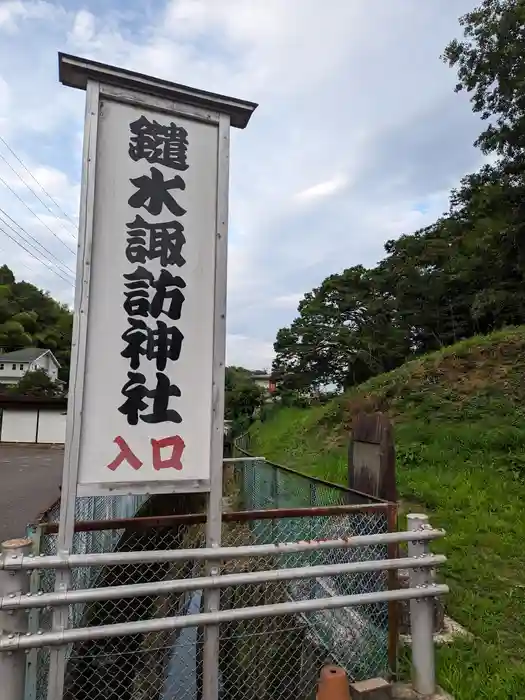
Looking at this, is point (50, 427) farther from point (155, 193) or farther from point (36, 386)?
point (155, 193)

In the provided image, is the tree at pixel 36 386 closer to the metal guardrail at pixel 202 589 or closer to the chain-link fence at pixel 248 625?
the chain-link fence at pixel 248 625

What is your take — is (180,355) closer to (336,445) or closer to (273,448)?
(336,445)

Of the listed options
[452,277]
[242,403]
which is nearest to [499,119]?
[452,277]

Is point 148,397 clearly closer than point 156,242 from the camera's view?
Yes

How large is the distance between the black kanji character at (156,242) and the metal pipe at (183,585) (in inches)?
60.0

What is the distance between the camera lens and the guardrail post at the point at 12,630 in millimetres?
1794

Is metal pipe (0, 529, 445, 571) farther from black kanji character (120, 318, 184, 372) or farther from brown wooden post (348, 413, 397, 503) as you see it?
brown wooden post (348, 413, 397, 503)

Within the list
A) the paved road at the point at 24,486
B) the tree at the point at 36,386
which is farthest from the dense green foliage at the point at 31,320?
the paved road at the point at 24,486

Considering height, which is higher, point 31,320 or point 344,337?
point 31,320

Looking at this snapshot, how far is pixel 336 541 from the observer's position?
2264mm

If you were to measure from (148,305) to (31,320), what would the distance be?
1715 inches

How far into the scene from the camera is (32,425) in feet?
76.5

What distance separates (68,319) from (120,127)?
4914cm

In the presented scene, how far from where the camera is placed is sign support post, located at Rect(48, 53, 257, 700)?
226cm
